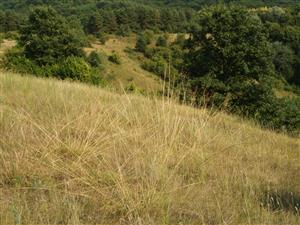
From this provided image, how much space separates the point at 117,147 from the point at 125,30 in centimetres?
8781

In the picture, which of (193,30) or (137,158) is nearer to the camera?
(137,158)

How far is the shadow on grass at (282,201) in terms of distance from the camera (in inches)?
128

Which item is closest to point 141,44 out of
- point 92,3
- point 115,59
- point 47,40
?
point 115,59

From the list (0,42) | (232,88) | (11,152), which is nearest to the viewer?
(11,152)

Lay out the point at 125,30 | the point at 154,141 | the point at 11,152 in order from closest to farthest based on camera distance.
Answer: the point at 11,152 → the point at 154,141 → the point at 125,30

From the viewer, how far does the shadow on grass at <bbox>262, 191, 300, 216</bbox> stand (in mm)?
3247

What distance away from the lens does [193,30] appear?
79.7 ft

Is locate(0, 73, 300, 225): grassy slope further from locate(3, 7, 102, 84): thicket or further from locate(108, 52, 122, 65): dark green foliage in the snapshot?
locate(108, 52, 122, 65): dark green foliage

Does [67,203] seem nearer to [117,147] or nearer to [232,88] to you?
[117,147]

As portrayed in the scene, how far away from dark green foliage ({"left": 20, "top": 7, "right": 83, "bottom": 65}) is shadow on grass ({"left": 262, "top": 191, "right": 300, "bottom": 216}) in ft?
95.3

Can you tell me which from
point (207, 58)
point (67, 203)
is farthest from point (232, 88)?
point (67, 203)

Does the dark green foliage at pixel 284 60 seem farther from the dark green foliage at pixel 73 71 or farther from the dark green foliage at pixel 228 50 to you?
the dark green foliage at pixel 73 71

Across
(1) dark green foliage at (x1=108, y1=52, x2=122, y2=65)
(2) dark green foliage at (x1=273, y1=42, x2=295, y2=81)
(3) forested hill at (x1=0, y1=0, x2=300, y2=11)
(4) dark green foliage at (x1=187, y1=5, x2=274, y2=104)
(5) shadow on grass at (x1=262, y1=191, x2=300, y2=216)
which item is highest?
(5) shadow on grass at (x1=262, y1=191, x2=300, y2=216)

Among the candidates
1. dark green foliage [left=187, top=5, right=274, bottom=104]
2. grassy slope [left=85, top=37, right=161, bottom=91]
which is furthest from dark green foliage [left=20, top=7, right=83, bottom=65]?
grassy slope [left=85, top=37, right=161, bottom=91]
